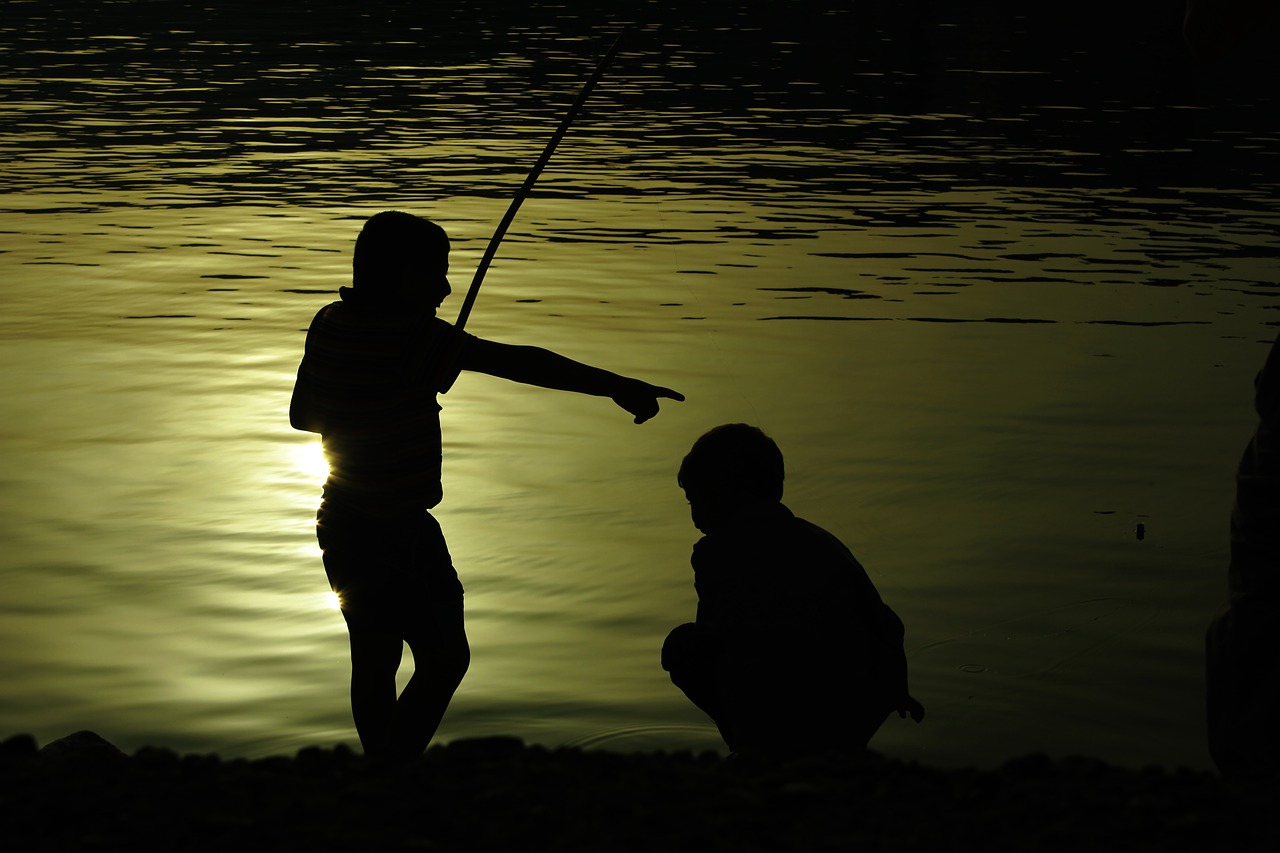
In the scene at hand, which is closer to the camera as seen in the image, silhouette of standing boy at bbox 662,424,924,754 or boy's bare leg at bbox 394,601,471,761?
silhouette of standing boy at bbox 662,424,924,754

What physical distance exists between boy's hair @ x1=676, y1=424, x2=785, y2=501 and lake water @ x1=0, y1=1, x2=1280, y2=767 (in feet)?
4.96

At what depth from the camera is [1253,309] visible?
13266mm

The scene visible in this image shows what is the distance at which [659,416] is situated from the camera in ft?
33.3

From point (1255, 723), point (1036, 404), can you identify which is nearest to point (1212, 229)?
point (1036, 404)

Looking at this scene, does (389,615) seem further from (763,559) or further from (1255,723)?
(1255,723)

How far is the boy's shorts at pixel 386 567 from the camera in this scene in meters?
4.86

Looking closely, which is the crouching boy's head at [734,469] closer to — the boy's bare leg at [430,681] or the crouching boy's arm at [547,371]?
the crouching boy's arm at [547,371]

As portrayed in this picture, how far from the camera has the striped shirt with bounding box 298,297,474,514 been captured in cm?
477

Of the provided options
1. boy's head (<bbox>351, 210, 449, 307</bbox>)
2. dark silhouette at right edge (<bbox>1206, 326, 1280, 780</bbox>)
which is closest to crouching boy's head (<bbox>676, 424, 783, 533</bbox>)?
boy's head (<bbox>351, 210, 449, 307</bbox>)

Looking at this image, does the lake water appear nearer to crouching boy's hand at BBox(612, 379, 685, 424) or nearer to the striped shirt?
the striped shirt

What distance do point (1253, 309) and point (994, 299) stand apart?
1838mm

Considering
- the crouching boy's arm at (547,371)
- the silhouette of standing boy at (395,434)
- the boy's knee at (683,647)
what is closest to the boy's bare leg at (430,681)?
the silhouette of standing boy at (395,434)

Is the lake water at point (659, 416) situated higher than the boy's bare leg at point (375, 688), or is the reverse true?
the lake water at point (659, 416)

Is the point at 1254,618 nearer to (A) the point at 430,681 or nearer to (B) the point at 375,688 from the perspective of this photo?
(A) the point at 430,681
